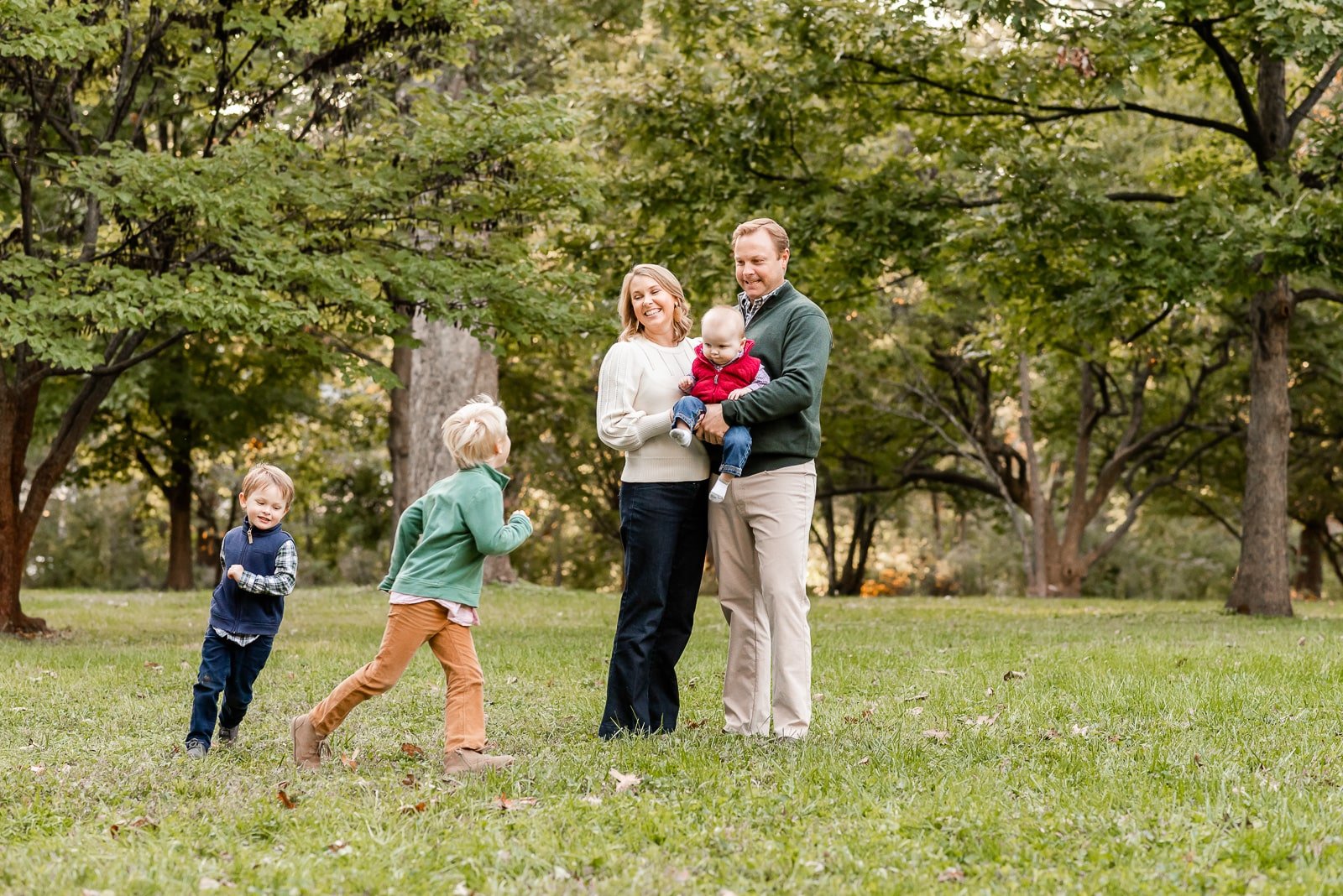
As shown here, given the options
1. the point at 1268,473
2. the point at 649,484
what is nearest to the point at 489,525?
the point at 649,484

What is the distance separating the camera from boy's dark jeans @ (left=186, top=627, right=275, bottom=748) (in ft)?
18.4

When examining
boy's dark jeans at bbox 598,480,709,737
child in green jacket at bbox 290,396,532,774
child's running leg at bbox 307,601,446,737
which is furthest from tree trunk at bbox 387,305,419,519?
child in green jacket at bbox 290,396,532,774

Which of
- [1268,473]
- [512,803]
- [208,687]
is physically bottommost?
[512,803]

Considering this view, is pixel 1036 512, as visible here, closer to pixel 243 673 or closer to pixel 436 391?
pixel 436 391

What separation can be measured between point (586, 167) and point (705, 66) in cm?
267

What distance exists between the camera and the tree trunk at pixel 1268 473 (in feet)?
45.8

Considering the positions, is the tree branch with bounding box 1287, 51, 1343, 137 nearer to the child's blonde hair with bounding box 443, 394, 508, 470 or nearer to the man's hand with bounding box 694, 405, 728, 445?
the man's hand with bounding box 694, 405, 728, 445

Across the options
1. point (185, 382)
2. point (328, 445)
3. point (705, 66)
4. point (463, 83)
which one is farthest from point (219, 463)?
point (705, 66)

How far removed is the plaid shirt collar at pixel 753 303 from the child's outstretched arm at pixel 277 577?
2284 millimetres

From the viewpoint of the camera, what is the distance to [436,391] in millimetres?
17594

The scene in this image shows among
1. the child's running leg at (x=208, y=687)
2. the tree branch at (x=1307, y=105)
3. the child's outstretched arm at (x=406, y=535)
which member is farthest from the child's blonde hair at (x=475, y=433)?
the tree branch at (x=1307, y=105)

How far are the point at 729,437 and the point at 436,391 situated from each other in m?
12.9

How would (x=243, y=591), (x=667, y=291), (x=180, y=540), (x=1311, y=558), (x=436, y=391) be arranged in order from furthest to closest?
(x=1311, y=558) < (x=180, y=540) < (x=436, y=391) < (x=243, y=591) < (x=667, y=291)

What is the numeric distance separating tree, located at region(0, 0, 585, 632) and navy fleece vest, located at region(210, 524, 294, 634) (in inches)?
175
